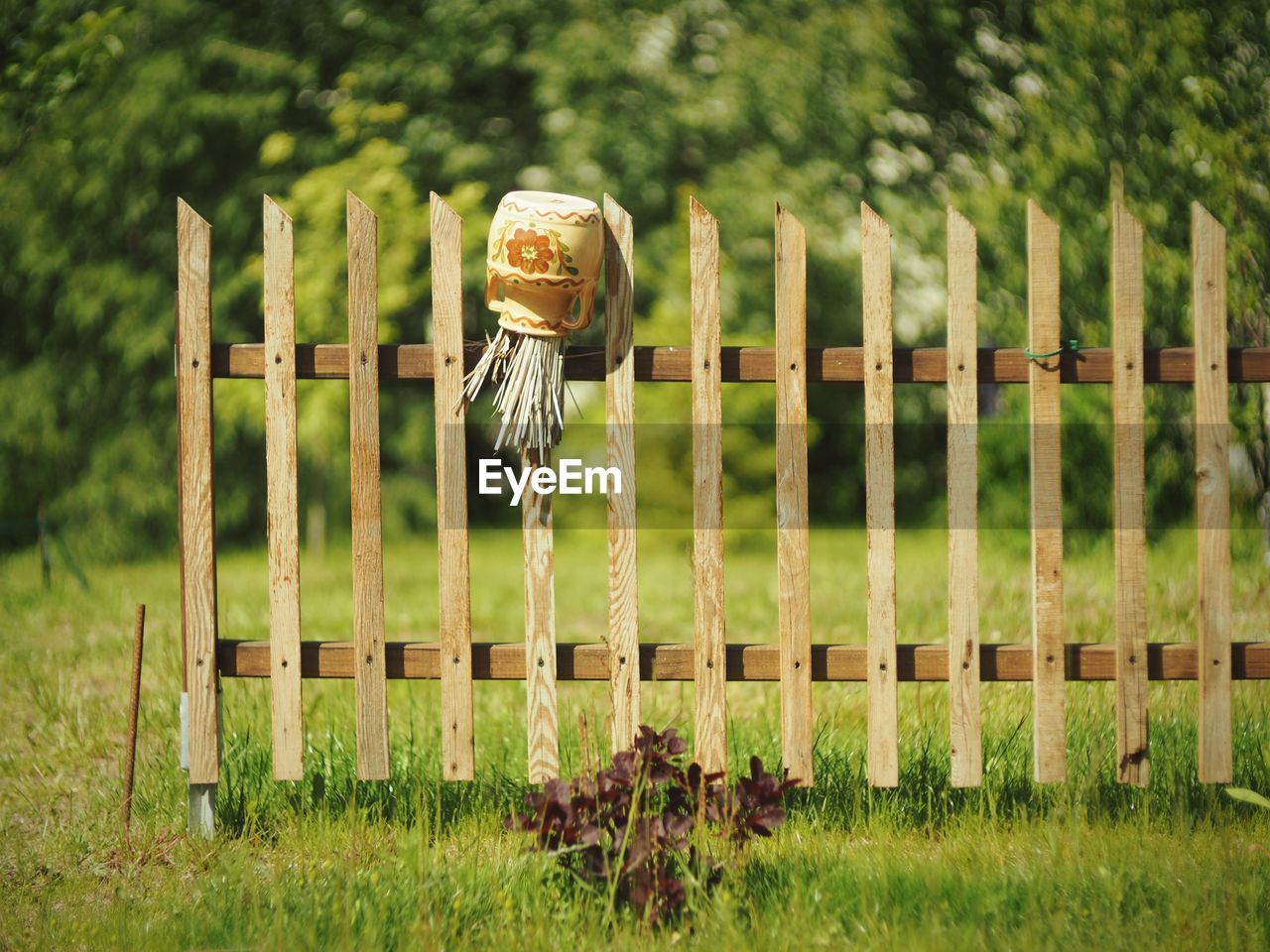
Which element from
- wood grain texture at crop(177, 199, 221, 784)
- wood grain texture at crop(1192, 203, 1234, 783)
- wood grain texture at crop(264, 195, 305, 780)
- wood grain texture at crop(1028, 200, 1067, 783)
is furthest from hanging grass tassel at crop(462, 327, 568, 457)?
wood grain texture at crop(1192, 203, 1234, 783)

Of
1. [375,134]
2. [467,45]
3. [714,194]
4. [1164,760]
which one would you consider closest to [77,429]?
[375,134]

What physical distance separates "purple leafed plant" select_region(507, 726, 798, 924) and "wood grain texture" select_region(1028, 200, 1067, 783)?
2.59ft

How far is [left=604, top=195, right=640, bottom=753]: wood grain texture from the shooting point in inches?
112

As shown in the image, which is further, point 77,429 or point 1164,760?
point 77,429

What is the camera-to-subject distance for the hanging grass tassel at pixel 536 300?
2746 mm

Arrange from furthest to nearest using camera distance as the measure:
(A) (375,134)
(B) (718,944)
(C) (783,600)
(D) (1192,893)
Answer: (A) (375,134)
(C) (783,600)
(D) (1192,893)
(B) (718,944)

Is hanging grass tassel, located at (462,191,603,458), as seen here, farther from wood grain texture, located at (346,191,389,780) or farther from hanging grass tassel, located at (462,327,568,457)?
wood grain texture, located at (346,191,389,780)

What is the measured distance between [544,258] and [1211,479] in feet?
6.29

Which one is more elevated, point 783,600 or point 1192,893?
point 783,600

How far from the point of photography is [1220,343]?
9.61ft

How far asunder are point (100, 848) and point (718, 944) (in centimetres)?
177

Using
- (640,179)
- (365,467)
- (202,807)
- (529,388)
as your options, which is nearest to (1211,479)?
(529,388)

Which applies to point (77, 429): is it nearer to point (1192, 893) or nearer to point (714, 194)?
point (714, 194)

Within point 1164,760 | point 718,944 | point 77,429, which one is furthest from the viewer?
point 77,429
